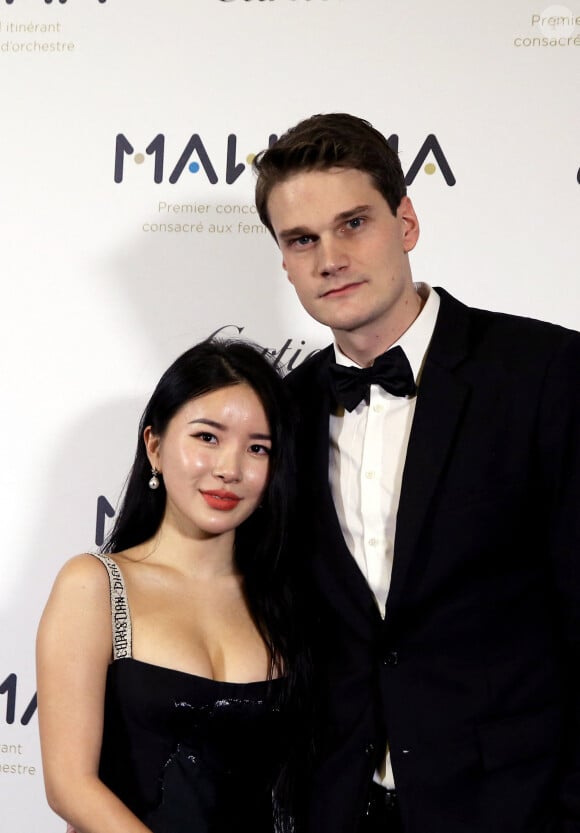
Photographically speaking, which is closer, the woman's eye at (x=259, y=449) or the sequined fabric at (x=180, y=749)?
the sequined fabric at (x=180, y=749)

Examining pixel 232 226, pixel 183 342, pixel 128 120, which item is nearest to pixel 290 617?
pixel 183 342

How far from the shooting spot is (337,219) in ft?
6.44

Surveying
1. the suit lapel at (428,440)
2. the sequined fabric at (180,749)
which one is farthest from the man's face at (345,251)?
the sequined fabric at (180,749)

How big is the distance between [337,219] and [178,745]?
0.96 meters

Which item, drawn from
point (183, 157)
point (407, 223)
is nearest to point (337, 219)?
point (407, 223)

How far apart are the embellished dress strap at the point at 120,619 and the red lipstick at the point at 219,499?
21 cm

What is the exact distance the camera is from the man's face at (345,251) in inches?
76.7

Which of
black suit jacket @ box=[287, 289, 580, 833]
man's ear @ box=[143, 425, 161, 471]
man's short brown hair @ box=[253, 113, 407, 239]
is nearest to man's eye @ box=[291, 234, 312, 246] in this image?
man's short brown hair @ box=[253, 113, 407, 239]

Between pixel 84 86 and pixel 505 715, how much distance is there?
180 centimetres

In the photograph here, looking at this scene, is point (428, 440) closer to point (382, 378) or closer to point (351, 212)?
point (382, 378)

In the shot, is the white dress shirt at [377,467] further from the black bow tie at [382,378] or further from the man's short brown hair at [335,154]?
the man's short brown hair at [335,154]

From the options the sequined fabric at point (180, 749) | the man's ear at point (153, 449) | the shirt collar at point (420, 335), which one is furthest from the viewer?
the man's ear at point (153, 449)

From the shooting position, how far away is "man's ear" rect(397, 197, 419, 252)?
206cm

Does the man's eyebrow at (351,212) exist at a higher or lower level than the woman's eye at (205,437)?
higher
